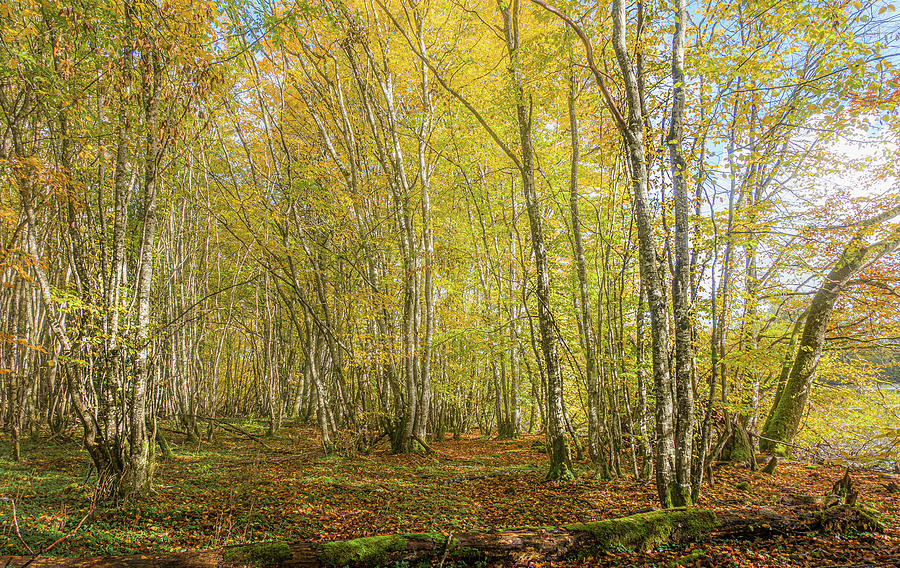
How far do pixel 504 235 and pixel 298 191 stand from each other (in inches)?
304

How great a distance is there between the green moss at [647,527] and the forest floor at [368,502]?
4.6 inches

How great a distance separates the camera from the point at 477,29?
37.2 feet

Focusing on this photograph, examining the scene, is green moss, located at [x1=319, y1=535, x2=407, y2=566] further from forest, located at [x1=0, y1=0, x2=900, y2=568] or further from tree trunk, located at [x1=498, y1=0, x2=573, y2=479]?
tree trunk, located at [x1=498, y1=0, x2=573, y2=479]

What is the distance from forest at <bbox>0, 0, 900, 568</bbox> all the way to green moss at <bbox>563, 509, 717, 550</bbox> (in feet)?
0.09

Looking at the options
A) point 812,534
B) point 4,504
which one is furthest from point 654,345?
point 4,504

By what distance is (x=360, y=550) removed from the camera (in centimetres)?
351

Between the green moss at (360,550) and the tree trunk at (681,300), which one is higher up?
the tree trunk at (681,300)

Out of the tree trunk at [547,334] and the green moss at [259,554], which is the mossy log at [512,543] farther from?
the tree trunk at [547,334]

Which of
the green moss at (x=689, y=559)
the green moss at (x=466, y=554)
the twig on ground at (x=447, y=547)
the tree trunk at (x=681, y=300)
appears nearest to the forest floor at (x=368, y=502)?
the green moss at (x=689, y=559)

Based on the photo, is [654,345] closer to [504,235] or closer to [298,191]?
[298,191]

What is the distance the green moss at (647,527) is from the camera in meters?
4.09

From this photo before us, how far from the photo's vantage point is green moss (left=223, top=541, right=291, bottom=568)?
3262mm

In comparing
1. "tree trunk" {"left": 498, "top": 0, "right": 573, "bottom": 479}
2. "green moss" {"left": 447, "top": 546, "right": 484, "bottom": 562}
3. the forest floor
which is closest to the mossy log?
"green moss" {"left": 447, "top": 546, "right": 484, "bottom": 562}

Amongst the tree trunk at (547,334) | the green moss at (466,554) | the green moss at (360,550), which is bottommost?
the green moss at (466,554)
